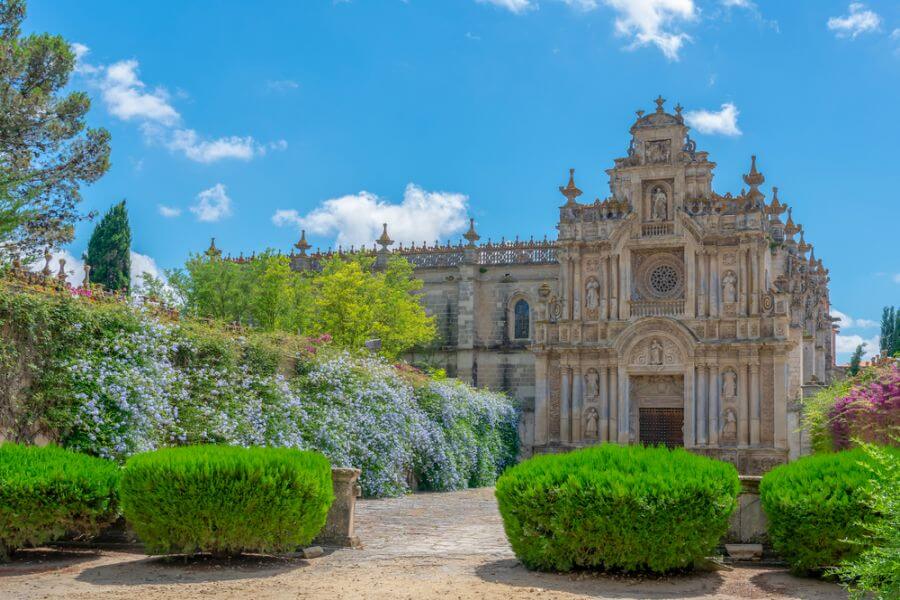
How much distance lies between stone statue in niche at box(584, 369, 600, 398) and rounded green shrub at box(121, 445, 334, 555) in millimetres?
24097

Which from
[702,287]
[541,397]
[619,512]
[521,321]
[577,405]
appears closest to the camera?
[619,512]

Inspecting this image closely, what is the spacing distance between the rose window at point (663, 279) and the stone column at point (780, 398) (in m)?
4.19

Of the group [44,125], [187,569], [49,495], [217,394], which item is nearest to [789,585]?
[187,569]

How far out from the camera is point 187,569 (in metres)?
10.4

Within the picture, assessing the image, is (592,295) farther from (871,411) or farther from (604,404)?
(871,411)

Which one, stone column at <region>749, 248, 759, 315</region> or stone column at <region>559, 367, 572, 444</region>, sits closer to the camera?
stone column at <region>749, 248, 759, 315</region>

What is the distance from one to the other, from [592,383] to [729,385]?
4591 mm

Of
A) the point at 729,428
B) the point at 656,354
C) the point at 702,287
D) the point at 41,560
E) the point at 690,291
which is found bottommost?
the point at 41,560

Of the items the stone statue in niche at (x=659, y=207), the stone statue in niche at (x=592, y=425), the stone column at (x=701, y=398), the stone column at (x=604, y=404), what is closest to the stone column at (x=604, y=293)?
the stone column at (x=604, y=404)

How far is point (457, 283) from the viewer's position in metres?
41.8

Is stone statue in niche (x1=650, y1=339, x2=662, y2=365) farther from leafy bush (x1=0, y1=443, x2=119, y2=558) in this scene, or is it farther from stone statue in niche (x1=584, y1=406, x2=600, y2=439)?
leafy bush (x1=0, y1=443, x2=119, y2=558)

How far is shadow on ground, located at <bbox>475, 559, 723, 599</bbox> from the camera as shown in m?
9.42

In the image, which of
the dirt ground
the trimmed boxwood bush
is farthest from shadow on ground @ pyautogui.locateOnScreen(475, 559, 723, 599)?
the trimmed boxwood bush

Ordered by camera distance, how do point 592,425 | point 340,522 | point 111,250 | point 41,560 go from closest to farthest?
point 41,560
point 340,522
point 592,425
point 111,250
